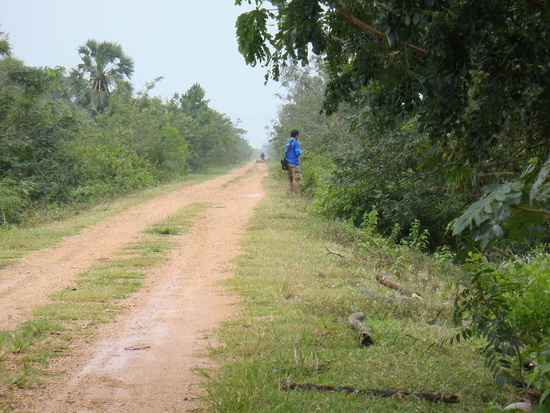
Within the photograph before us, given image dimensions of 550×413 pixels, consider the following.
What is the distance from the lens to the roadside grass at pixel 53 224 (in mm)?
10227

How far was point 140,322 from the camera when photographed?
19.6 ft

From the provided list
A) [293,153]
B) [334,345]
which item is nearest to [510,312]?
[334,345]

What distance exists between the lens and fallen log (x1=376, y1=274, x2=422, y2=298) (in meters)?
7.59

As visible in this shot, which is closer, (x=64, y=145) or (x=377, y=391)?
(x=377, y=391)

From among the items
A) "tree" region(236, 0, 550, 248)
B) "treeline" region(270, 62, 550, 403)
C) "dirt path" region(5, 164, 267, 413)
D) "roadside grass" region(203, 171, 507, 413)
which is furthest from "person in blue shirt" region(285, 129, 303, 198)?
"tree" region(236, 0, 550, 248)

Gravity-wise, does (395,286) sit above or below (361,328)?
below

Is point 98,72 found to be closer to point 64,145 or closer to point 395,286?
point 64,145

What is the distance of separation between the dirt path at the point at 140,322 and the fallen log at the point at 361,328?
1.18 m

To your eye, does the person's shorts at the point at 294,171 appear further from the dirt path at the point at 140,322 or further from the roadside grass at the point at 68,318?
the roadside grass at the point at 68,318

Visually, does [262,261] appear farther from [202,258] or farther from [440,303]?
[440,303]

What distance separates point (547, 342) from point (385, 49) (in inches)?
83.3

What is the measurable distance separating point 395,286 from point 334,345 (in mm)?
2850

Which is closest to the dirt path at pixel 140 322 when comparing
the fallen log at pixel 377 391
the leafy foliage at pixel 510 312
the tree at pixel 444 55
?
the fallen log at pixel 377 391

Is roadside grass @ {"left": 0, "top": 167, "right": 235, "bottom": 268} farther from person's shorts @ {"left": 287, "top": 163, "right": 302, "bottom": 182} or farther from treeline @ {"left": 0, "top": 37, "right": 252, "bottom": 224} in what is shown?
person's shorts @ {"left": 287, "top": 163, "right": 302, "bottom": 182}
